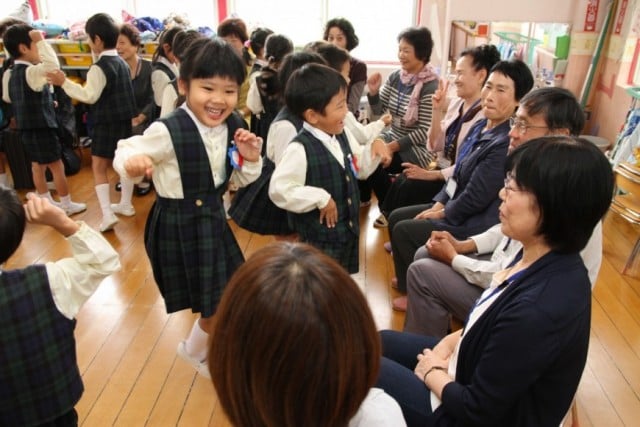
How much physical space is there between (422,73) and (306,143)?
1.47 metres

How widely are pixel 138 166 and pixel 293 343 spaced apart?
1095 millimetres

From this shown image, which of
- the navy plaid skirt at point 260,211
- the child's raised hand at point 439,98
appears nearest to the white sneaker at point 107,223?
the navy plaid skirt at point 260,211

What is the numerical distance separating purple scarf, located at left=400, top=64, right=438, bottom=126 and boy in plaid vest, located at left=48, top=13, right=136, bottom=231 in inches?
73.1

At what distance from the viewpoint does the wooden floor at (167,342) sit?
195 cm

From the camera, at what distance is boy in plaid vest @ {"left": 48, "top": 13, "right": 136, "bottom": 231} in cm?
317

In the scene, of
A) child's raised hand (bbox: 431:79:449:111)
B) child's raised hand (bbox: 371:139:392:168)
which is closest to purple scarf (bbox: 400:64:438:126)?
child's raised hand (bbox: 431:79:449:111)

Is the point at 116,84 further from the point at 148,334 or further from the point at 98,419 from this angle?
the point at 98,419

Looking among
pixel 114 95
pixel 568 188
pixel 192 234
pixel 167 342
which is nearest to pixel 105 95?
pixel 114 95

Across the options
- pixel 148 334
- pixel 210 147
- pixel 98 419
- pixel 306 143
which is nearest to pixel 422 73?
pixel 306 143

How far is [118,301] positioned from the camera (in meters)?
2.66

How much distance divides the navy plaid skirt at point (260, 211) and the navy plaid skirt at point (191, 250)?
0.34 meters

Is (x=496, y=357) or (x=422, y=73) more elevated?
(x=422, y=73)

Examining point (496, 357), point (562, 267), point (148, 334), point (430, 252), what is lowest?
point (148, 334)

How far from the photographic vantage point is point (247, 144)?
1.82m
